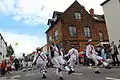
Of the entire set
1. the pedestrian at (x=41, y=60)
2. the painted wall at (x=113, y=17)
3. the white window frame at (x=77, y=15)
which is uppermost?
the white window frame at (x=77, y=15)

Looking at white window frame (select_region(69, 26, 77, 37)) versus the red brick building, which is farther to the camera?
white window frame (select_region(69, 26, 77, 37))

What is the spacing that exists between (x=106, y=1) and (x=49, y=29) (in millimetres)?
27295

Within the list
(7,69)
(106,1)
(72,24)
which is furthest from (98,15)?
(7,69)

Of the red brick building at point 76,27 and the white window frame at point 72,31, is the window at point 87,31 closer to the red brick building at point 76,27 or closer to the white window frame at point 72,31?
the red brick building at point 76,27

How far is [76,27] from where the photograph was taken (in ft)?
159

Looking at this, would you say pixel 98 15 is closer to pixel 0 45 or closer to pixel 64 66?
pixel 0 45

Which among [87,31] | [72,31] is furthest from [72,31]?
[87,31]

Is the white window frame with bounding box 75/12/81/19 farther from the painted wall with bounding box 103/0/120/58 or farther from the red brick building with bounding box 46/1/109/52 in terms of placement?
the painted wall with bounding box 103/0/120/58

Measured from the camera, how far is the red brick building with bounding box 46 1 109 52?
4672 centimetres

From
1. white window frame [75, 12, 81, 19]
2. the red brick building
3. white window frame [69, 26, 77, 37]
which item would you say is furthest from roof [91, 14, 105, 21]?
white window frame [69, 26, 77, 37]

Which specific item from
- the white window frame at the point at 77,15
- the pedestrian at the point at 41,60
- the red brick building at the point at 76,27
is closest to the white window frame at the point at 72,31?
the red brick building at the point at 76,27

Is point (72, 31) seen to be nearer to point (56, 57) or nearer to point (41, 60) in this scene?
point (41, 60)

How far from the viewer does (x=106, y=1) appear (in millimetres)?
28516

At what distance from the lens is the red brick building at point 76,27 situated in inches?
1839
